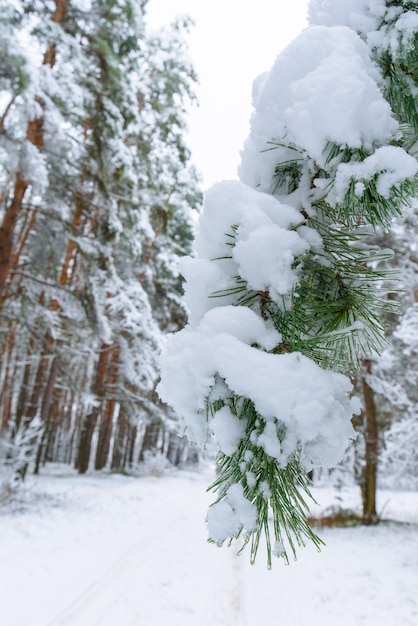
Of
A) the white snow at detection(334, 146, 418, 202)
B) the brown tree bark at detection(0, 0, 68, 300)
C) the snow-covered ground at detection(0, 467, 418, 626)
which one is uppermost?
the brown tree bark at detection(0, 0, 68, 300)

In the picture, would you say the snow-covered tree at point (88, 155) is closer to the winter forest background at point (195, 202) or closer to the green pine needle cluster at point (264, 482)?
the winter forest background at point (195, 202)

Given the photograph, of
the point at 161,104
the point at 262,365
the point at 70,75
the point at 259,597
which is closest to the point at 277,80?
the point at 262,365

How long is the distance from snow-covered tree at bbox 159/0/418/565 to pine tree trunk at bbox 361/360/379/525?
10.2m

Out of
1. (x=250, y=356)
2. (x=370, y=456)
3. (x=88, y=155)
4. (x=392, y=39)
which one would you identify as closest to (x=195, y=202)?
(x=88, y=155)

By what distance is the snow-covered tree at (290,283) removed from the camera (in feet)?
2.45

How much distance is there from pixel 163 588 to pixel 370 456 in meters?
6.78

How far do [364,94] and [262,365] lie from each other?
580 millimetres

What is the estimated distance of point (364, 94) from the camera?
85 centimetres

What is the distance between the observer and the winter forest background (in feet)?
2.80

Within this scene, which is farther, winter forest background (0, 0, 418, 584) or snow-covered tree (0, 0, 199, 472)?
snow-covered tree (0, 0, 199, 472)

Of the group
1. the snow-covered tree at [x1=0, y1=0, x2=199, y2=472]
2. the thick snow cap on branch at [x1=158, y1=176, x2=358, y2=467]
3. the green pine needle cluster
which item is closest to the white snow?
the thick snow cap on branch at [x1=158, y1=176, x2=358, y2=467]

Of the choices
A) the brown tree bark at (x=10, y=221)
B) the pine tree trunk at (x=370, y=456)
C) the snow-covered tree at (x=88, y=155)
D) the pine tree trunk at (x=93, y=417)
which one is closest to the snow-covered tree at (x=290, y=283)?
the snow-covered tree at (x=88, y=155)

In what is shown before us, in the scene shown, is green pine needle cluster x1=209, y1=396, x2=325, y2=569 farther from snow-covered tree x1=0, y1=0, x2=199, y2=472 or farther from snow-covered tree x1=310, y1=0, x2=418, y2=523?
snow-covered tree x1=0, y1=0, x2=199, y2=472

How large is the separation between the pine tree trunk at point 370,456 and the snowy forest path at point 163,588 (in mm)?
4662
